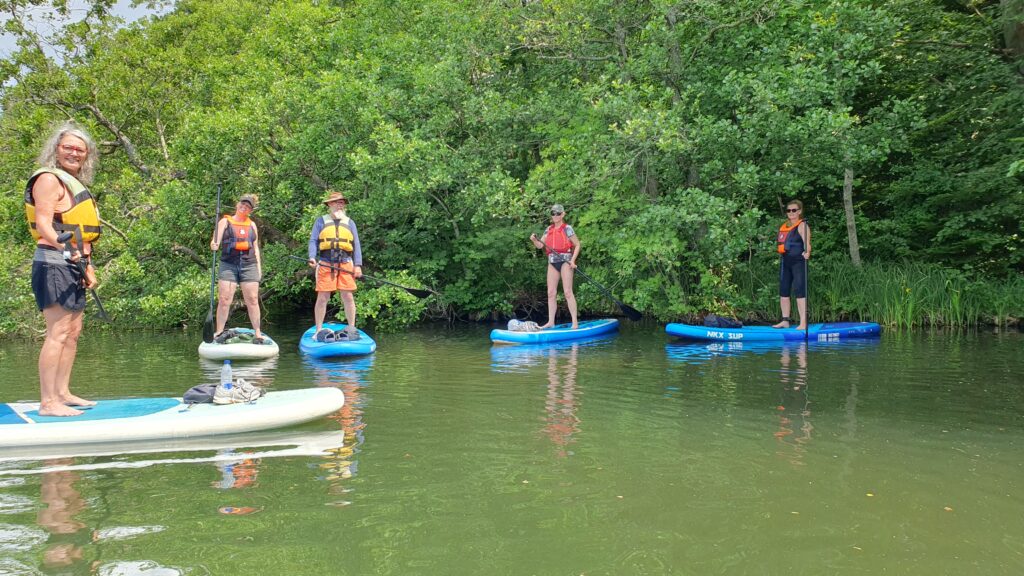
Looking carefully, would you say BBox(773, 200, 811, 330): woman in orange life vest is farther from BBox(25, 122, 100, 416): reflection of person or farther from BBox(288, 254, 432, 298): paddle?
BBox(25, 122, 100, 416): reflection of person

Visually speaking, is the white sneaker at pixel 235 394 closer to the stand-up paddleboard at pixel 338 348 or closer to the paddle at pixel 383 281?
the stand-up paddleboard at pixel 338 348

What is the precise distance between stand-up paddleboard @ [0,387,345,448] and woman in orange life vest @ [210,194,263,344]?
156 inches

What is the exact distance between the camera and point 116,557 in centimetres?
288

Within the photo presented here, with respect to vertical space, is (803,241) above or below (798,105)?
below

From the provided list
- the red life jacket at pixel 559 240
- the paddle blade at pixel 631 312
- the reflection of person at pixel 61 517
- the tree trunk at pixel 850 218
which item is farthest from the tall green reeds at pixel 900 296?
the reflection of person at pixel 61 517

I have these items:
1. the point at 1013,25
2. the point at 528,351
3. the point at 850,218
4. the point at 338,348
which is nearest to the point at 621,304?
the point at 528,351

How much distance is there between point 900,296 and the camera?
12.1m

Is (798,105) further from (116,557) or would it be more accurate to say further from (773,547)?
(116,557)

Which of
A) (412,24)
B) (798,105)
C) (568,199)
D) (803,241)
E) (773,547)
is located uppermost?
(412,24)

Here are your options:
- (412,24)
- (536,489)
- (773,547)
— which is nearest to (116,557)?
(536,489)

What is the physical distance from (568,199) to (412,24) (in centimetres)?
704

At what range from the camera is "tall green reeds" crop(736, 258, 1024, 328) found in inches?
474

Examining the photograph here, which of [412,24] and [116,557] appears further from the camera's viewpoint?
[412,24]

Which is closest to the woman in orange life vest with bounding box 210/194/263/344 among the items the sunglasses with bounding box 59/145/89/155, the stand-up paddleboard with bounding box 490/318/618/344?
the stand-up paddleboard with bounding box 490/318/618/344
